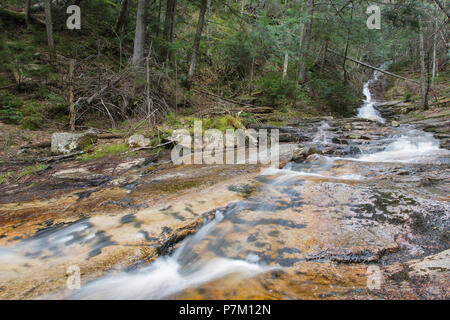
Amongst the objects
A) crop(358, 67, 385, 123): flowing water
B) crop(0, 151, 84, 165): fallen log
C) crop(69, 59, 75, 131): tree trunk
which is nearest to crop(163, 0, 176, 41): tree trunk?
crop(69, 59, 75, 131): tree trunk

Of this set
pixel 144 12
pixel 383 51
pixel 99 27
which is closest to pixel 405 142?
pixel 144 12

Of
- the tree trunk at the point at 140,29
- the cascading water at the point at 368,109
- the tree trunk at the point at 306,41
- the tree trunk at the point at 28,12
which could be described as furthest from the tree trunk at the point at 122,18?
the cascading water at the point at 368,109

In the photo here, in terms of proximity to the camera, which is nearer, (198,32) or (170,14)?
(170,14)

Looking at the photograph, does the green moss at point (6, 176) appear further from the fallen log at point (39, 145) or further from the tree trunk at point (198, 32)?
the tree trunk at point (198, 32)

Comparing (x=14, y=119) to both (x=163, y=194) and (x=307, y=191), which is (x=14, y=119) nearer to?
(x=163, y=194)

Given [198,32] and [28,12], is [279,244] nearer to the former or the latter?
[198,32]

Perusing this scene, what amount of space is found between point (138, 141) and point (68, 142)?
1522 millimetres

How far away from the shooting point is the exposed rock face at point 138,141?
604 cm

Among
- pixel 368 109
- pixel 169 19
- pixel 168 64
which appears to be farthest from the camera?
pixel 368 109

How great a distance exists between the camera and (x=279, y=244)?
2.27 meters

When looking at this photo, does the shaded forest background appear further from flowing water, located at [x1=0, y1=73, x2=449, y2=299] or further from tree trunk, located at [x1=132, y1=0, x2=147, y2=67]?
flowing water, located at [x1=0, y1=73, x2=449, y2=299]

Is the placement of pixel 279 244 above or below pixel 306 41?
below

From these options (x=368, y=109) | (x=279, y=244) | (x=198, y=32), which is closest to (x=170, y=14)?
(x=198, y=32)

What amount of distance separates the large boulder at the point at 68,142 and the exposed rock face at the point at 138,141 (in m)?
0.94
